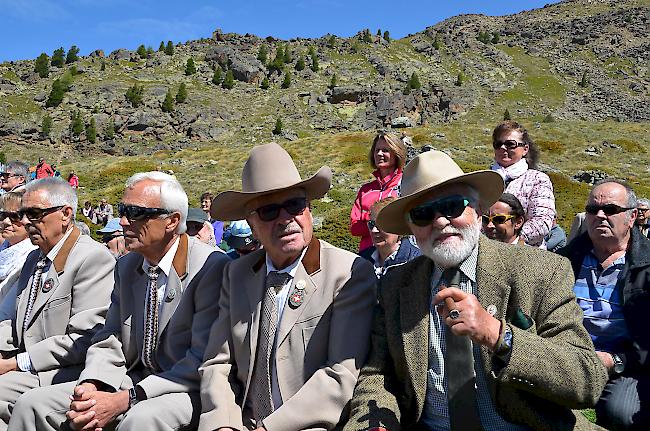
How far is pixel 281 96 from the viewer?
312 ft

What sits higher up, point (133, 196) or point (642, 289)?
point (133, 196)

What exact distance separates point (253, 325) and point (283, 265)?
15.2 inches

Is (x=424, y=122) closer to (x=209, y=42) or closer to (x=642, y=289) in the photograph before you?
(x=209, y=42)

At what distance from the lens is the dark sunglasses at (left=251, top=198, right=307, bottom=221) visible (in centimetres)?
319

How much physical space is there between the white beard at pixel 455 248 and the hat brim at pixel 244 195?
771 mm

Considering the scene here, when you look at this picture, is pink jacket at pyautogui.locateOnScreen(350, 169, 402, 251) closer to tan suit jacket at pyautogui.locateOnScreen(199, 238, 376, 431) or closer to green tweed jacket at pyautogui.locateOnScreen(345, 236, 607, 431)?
tan suit jacket at pyautogui.locateOnScreen(199, 238, 376, 431)

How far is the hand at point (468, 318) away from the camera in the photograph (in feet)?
7.63

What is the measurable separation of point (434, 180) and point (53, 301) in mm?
3057

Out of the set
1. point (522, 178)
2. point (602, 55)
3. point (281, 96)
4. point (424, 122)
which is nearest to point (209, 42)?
point (281, 96)

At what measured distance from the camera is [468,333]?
7.68 feet

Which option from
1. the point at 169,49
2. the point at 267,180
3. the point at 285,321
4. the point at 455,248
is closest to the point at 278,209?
the point at 267,180

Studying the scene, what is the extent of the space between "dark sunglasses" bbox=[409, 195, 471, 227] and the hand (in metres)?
0.58

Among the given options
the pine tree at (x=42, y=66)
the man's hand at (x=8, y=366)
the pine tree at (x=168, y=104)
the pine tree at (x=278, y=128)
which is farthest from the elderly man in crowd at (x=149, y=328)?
the pine tree at (x=42, y=66)

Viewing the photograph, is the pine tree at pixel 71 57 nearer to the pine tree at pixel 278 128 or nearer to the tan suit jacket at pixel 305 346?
the pine tree at pixel 278 128
